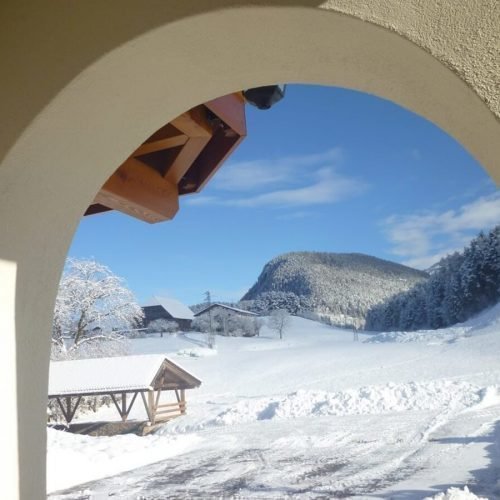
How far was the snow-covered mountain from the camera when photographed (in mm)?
60969

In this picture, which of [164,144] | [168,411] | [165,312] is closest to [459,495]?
[164,144]

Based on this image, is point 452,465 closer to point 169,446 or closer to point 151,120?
point 169,446

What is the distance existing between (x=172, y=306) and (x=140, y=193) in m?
38.3

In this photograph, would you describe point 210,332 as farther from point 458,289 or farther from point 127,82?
point 127,82

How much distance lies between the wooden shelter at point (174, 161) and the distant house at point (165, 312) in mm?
35923

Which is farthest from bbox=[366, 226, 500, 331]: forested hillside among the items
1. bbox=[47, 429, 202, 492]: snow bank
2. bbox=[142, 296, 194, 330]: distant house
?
bbox=[47, 429, 202, 492]: snow bank

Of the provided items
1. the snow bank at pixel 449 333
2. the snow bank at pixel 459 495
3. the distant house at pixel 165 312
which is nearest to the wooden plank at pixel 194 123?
the snow bank at pixel 459 495

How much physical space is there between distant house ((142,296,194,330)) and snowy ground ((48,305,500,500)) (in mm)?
17330

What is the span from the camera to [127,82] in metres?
1.05

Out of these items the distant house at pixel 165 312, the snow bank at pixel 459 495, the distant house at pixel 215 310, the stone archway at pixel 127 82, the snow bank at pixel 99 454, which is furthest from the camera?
the distant house at pixel 215 310

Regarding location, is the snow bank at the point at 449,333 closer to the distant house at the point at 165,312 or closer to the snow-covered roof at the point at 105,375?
the distant house at the point at 165,312

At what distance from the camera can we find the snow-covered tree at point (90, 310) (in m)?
19.7

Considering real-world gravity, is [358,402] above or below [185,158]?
below

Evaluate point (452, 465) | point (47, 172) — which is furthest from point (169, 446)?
point (47, 172)
